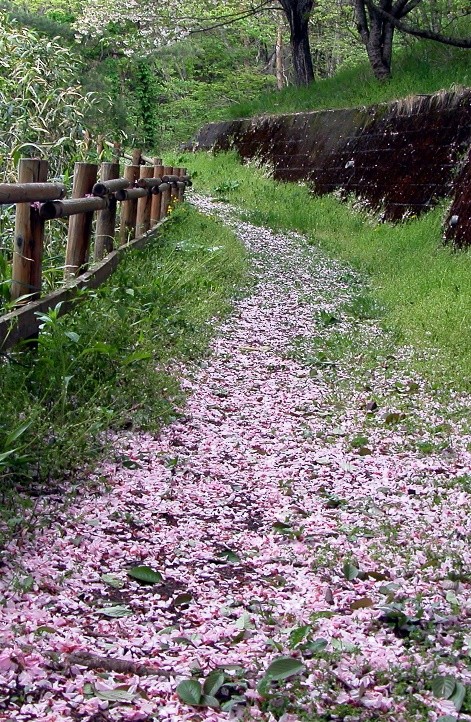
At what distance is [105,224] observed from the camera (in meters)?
7.38

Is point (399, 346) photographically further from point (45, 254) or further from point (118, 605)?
point (118, 605)

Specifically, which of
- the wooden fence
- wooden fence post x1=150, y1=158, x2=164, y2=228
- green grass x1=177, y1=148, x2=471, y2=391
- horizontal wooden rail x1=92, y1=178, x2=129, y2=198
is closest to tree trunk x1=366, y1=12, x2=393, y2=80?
green grass x1=177, y1=148, x2=471, y2=391

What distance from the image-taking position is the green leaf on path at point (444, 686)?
240 centimetres

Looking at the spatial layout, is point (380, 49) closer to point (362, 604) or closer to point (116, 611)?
point (362, 604)

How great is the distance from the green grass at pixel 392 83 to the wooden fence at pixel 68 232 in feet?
Result: 27.4

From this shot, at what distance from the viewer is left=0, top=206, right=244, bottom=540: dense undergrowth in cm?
369

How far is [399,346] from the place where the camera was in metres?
6.79

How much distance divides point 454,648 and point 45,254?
16.3ft

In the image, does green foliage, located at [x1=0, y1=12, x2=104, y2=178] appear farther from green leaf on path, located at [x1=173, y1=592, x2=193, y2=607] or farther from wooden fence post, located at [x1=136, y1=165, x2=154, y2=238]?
green leaf on path, located at [x1=173, y1=592, x2=193, y2=607]

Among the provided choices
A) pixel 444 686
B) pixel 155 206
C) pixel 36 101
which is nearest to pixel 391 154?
pixel 155 206

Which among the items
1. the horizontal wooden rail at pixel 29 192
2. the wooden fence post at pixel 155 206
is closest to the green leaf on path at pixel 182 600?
the horizontal wooden rail at pixel 29 192

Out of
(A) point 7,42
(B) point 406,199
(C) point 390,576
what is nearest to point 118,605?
(C) point 390,576

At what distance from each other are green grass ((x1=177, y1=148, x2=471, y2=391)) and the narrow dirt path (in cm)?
113

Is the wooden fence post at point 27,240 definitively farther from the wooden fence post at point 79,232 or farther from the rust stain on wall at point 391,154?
the rust stain on wall at point 391,154
